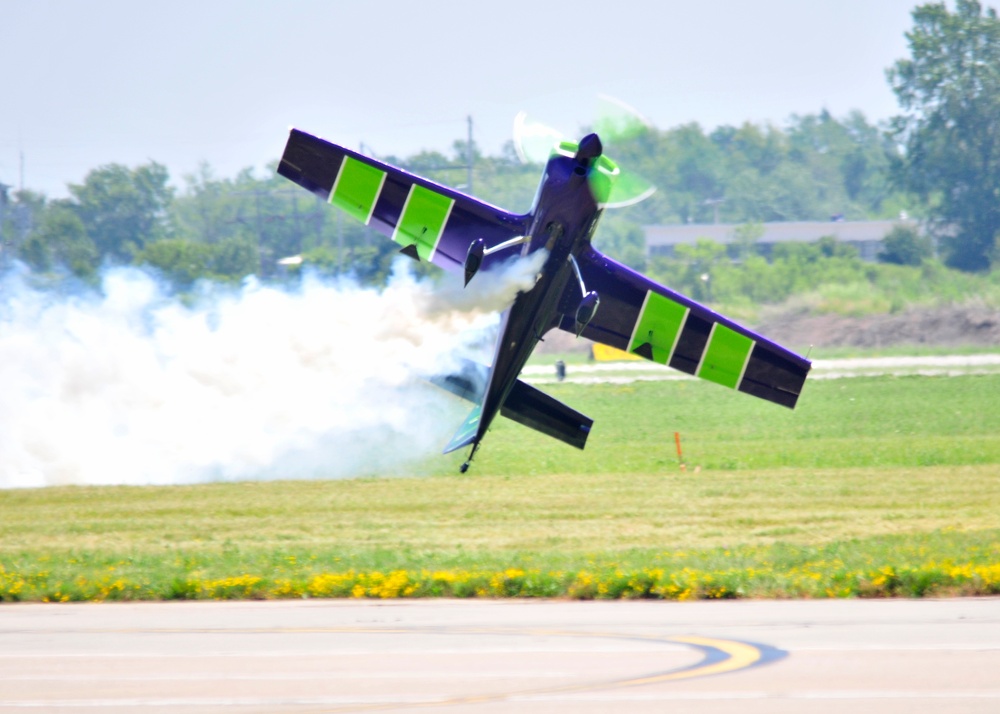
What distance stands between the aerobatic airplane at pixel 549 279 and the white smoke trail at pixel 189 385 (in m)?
1.95

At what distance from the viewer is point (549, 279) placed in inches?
679

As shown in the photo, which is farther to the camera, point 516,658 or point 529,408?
point 529,408

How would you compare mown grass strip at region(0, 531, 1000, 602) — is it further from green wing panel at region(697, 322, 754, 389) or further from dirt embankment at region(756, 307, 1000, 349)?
dirt embankment at region(756, 307, 1000, 349)

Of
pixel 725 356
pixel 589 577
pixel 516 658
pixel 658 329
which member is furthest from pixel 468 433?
pixel 516 658

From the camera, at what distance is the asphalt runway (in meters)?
7.89

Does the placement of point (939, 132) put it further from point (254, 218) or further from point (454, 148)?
point (254, 218)

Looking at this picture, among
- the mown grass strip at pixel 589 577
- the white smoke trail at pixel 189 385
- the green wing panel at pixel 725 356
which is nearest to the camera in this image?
the mown grass strip at pixel 589 577

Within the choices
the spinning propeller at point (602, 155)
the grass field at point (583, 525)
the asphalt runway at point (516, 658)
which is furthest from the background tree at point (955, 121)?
the asphalt runway at point (516, 658)

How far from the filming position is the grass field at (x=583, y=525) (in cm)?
1366

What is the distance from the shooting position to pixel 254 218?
229 feet

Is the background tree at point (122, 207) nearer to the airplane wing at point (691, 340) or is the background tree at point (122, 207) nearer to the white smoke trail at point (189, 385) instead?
the white smoke trail at point (189, 385)

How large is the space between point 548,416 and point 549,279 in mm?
3407

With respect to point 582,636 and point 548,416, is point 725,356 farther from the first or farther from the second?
point 582,636

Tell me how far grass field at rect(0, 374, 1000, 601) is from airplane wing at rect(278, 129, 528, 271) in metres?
4.81
